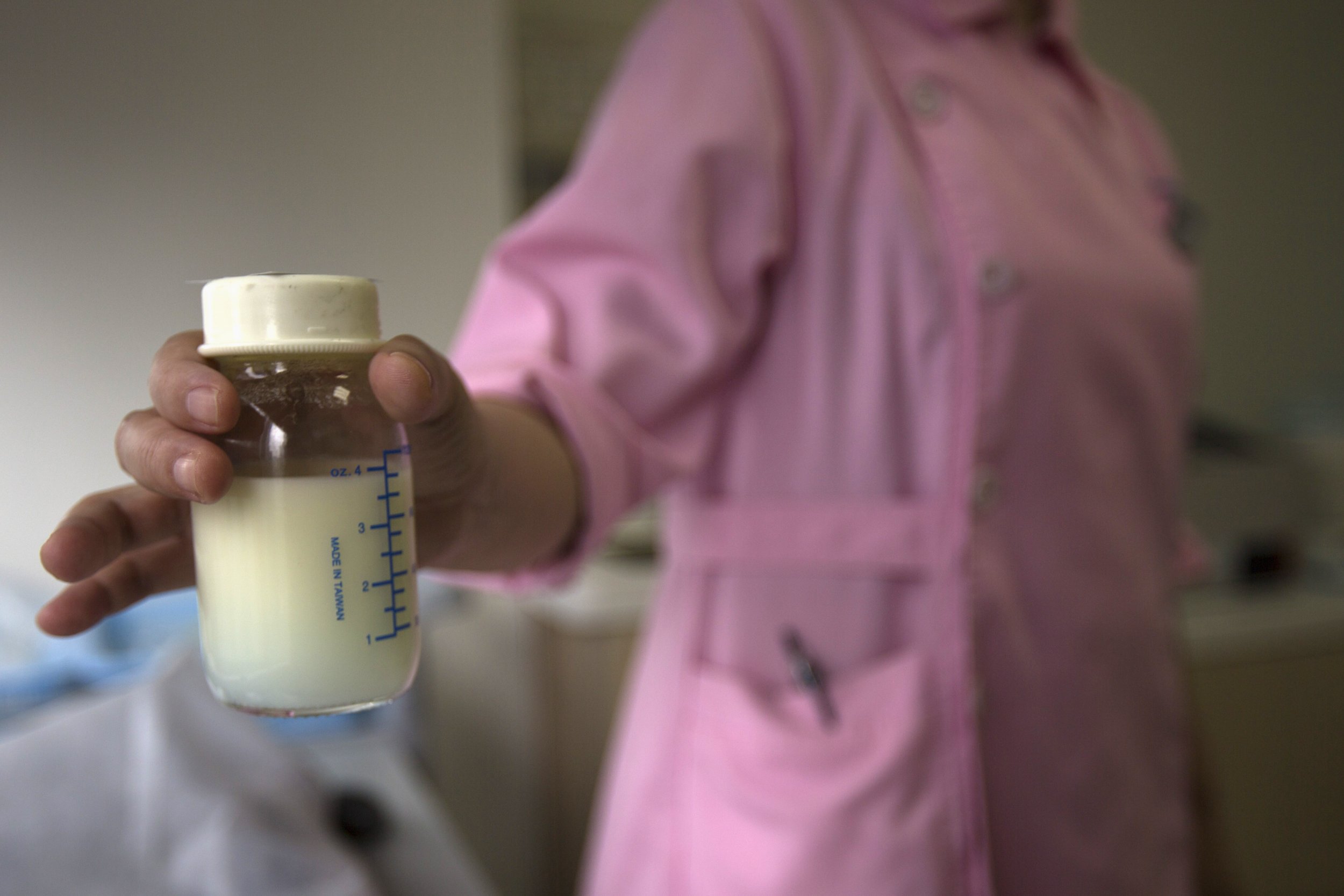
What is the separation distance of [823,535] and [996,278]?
22 cm

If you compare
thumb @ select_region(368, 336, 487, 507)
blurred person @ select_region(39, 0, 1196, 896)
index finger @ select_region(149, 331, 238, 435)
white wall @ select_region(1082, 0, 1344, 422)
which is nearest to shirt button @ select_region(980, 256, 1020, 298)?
blurred person @ select_region(39, 0, 1196, 896)

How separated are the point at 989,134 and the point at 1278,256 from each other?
2296 millimetres

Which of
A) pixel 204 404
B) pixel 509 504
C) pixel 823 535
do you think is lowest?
pixel 823 535

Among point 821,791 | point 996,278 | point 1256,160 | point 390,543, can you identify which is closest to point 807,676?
point 821,791

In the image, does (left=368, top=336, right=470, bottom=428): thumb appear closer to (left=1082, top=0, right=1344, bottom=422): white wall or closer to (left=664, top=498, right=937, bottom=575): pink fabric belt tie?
(left=664, top=498, right=937, bottom=575): pink fabric belt tie

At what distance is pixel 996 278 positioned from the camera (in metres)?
0.67

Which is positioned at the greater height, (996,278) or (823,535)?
(996,278)

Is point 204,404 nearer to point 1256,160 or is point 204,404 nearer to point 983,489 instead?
point 983,489

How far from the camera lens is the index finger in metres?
0.30

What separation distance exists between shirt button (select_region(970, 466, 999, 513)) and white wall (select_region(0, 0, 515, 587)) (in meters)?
0.44

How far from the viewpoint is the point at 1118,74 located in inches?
94.7

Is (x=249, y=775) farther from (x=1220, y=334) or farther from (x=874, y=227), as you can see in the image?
(x=1220, y=334)

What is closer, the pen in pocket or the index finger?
the index finger

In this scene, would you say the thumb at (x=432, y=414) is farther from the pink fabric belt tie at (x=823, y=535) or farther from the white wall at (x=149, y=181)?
the pink fabric belt tie at (x=823, y=535)
